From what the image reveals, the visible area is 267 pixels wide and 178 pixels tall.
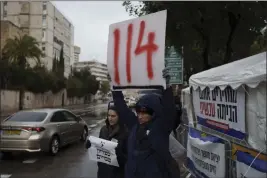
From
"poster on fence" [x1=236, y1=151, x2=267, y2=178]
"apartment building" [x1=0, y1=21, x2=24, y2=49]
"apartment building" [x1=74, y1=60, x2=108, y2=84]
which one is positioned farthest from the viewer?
"apartment building" [x1=74, y1=60, x2=108, y2=84]

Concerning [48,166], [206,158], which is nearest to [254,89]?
[206,158]

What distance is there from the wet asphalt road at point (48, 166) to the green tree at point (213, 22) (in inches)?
267

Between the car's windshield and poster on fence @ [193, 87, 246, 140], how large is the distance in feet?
15.6

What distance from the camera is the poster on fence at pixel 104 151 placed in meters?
4.00

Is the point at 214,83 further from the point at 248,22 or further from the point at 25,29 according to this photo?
the point at 25,29

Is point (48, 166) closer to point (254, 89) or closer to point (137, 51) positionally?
point (254, 89)

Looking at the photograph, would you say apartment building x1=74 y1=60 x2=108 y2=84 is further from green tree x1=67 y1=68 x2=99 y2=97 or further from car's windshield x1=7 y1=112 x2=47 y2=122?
car's windshield x1=7 y1=112 x2=47 y2=122

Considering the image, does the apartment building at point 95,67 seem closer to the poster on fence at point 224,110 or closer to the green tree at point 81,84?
the green tree at point 81,84

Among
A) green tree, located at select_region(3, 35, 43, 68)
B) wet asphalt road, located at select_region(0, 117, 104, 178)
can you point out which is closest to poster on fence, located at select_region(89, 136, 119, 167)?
wet asphalt road, located at select_region(0, 117, 104, 178)

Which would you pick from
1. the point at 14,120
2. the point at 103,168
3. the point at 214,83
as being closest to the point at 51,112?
the point at 14,120

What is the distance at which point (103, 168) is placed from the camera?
164 inches

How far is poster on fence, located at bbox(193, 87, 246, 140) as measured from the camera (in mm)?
5787

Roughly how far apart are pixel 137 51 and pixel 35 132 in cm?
691

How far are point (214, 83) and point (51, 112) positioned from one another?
5.80 metres
